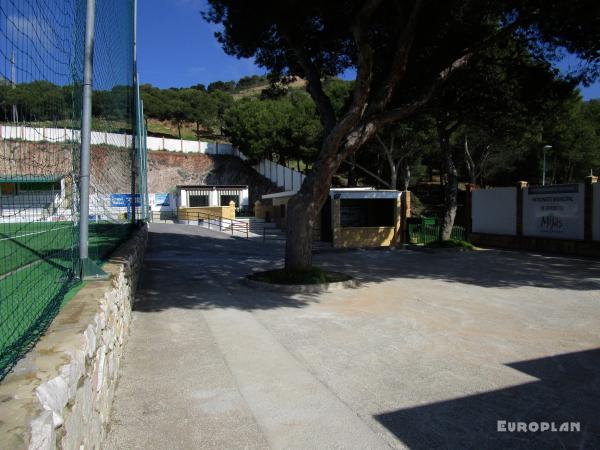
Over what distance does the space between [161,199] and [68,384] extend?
46409mm

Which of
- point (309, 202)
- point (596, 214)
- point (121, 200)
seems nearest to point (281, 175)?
point (596, 214)

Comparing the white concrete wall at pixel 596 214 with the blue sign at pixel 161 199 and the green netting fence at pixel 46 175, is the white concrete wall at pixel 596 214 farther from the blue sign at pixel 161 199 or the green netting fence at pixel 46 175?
the blue sign at pixel 161 199

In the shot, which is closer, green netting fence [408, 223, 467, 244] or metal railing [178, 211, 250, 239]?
green netting fence [408, 223, 467, 244]

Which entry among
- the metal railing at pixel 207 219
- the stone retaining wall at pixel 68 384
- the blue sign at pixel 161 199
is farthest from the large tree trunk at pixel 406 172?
the stone retaining wall at pixel 68 384

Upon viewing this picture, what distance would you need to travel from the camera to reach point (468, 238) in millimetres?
21641

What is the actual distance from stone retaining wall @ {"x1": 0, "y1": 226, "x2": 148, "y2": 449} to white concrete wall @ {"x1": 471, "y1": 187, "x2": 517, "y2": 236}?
18.3 m

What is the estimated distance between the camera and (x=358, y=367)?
5051 millimetres

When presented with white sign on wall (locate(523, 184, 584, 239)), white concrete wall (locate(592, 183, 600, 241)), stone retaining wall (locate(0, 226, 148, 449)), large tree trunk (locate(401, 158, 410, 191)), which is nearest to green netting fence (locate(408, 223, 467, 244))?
white sign on wall (locate(523, 184, 584, 239))

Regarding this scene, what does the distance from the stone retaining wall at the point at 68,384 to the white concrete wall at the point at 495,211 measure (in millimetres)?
18332

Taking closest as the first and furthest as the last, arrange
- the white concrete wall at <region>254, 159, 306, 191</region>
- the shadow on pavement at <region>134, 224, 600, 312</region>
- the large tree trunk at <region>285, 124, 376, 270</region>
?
the shadow on pavement at <region>134, 224, 600, 312</region> → the large tree trunk at <region>285, 124, 376, 270</region> → the white concrete wall at <region>254, 159, 306, 191</region>

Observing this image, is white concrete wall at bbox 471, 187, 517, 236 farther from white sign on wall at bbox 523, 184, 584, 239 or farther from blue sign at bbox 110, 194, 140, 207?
blue sign at bbox 110, 194, 140, 207

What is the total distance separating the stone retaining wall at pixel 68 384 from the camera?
1854 millimetres

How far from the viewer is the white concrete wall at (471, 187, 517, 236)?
1945cm

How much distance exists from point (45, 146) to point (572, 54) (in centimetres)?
1300
